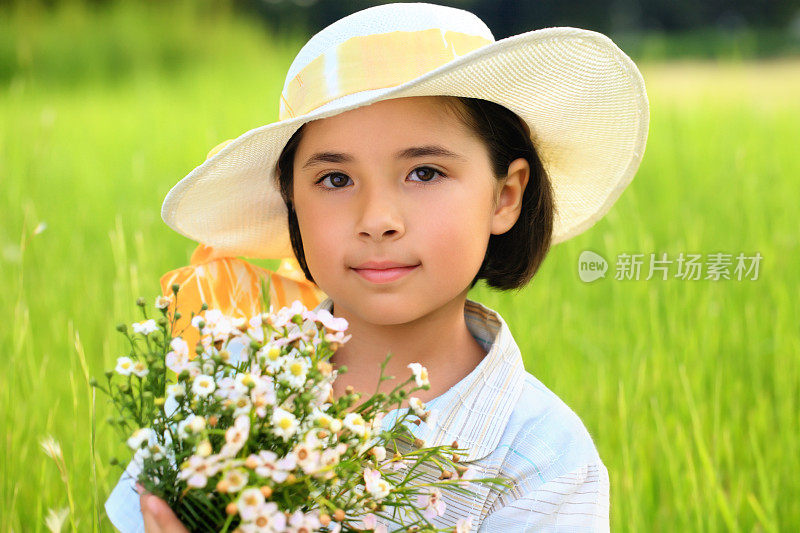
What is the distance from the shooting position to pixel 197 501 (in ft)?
3.12

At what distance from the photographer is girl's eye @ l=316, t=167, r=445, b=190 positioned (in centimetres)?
129

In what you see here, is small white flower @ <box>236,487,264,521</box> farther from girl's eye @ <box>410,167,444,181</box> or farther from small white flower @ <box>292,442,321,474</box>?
girl's eye @ <box>410,167,444,181</box>

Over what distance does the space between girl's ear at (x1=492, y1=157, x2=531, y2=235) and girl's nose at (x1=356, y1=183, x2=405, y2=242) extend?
0.91 feet

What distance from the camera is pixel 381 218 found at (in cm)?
121

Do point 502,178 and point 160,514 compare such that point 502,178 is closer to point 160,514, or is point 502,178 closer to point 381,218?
point 381,218

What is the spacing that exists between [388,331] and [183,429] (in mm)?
613

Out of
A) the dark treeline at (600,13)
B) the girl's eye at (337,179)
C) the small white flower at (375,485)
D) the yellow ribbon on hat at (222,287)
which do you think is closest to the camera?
the small white flower at (375,485)

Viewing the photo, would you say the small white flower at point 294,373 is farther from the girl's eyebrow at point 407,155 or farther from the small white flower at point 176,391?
the girl's eyebrow at point 407,155

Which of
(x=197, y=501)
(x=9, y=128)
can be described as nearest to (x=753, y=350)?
(x=197, y=501)

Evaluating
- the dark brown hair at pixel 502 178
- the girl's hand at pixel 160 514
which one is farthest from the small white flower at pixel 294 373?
the dark brown hair at pixel 502 178

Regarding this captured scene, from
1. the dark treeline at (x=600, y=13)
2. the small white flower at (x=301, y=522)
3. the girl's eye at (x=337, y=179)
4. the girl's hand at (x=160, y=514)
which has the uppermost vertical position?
the dark treeline at (x=600, y=13)

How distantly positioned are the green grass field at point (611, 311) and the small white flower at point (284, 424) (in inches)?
16.8

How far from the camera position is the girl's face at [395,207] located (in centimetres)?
124
